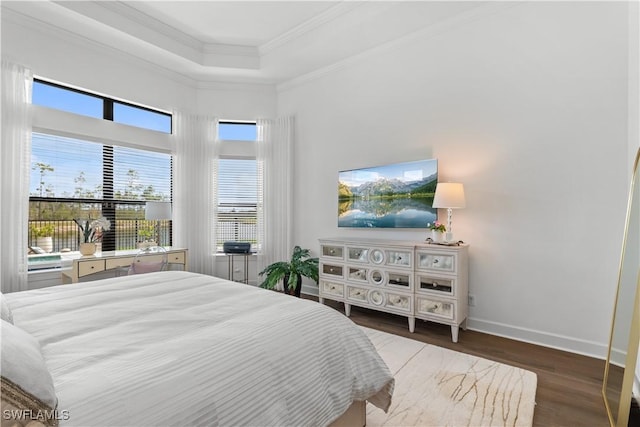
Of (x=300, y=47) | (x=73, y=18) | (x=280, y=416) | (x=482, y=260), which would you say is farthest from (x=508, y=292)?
(x=73, y=18)

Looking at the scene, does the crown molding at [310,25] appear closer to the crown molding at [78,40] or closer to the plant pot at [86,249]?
the crown molding at [78,40]

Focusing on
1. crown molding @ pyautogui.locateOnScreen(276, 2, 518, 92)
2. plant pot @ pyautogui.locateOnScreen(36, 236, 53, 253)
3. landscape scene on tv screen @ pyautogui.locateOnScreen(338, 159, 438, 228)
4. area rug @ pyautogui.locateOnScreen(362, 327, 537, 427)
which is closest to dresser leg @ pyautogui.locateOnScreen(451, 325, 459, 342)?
area rug @ pyautogui.locateOnScreen(362, 327, 537, 427)

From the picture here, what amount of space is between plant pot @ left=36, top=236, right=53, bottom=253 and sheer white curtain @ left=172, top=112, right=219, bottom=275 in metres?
1.35

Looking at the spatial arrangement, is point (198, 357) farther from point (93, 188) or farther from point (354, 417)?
point (93, 188)

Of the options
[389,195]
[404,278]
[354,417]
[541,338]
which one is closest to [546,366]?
[541,338]

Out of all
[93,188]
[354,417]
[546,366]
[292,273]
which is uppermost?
[93,188]

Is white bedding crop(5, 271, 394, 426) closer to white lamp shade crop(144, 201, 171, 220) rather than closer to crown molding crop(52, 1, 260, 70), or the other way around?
white lamp shade crop(144, 201, 171, 220)

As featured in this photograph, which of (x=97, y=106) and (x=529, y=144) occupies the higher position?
(x=97, y=106)

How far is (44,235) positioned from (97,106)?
1.68 m

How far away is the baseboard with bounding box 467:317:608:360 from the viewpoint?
244 centimetres

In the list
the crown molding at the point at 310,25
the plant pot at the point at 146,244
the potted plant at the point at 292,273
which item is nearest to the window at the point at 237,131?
the crown molding at the point at 310,25

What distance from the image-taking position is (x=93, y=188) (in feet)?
12.3

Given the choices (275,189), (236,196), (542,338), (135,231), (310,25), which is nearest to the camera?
(542,338)

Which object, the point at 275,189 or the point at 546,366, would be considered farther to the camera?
the point at 275,189
